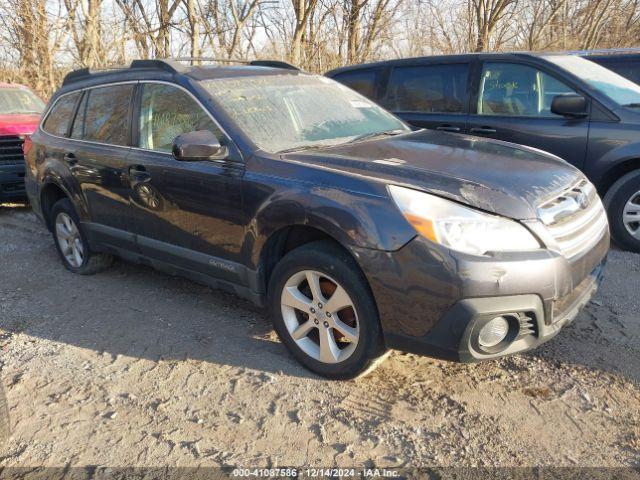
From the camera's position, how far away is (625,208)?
188 inches

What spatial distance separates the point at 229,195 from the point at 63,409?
4.82 ft

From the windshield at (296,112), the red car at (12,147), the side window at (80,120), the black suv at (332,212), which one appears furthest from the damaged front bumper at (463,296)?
the red car at (12,147)

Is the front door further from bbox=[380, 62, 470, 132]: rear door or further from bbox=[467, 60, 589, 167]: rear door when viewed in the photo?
bbox=[467, 60, 589, 167]: rear door

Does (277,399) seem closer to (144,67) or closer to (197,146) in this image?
(197,146)

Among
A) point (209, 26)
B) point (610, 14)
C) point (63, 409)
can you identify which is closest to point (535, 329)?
point (63, 409)

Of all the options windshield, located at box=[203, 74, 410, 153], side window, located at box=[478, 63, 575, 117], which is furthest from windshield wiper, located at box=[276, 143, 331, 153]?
side window, located at box=[478, 63, 575, 117]

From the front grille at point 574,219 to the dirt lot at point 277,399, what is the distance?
73 cm

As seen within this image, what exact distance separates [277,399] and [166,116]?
2091 mm

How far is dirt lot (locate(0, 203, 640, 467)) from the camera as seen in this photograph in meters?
2.51

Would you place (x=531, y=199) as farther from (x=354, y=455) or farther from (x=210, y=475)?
(x=210, y=475)

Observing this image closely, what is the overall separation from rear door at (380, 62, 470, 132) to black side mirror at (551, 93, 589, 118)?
945 mm

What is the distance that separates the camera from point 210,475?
2.40 meters

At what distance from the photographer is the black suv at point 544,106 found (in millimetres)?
4793

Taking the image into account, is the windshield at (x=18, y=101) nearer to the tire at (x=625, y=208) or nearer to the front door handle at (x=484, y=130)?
the front door handle at (x=484, y=130)
